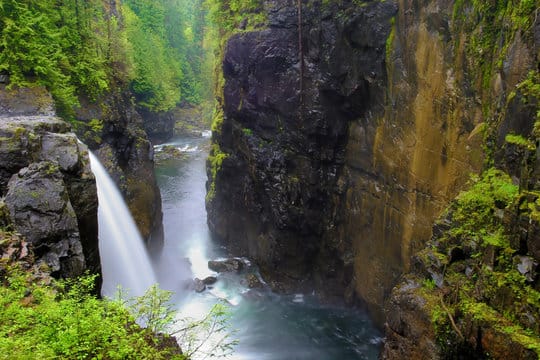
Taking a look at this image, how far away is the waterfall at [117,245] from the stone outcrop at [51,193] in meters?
2.76

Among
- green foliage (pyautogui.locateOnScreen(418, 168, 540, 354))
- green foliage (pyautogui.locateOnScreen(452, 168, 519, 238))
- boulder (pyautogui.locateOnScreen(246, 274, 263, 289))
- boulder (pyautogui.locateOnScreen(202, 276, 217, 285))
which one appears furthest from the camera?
boulder (pyautogui.locateOnScreen(202, 276, 217, 285))

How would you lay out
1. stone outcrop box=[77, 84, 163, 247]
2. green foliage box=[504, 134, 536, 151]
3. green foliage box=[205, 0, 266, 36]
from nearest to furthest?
green foliage box=[504, 134, 536, 151] → stone outcrop box=[77, 84, 163, 247] → green foliage box=[205, 0, 266, 36]

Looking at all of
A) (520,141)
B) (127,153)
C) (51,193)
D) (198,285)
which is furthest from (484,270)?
(127,153)

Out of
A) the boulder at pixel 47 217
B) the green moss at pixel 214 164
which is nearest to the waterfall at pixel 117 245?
the boulder at pixel 47 217

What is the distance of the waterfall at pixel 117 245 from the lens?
13.6 m

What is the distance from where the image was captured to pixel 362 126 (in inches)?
658

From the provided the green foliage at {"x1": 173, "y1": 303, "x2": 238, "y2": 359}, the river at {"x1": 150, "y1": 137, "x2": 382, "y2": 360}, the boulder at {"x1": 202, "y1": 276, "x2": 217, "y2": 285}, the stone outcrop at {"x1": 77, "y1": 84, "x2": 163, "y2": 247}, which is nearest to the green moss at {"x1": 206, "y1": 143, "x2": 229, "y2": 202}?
the river at {"x1": 150, "y1": 137, "x2": 382, "y2": 360}

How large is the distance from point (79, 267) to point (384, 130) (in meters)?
11.5

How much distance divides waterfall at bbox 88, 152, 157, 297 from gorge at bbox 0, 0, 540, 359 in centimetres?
42

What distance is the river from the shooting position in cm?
1611

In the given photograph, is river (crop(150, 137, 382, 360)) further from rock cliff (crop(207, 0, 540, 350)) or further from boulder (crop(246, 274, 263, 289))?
rock cliff (crop(207, 0, 540, 350))

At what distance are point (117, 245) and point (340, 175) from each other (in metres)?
9.81

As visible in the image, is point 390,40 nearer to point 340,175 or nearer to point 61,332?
point 340,175

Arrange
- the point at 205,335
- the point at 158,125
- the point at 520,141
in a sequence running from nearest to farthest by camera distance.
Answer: the point at 520,141 < the point at 205,335 < the point at 158,125
